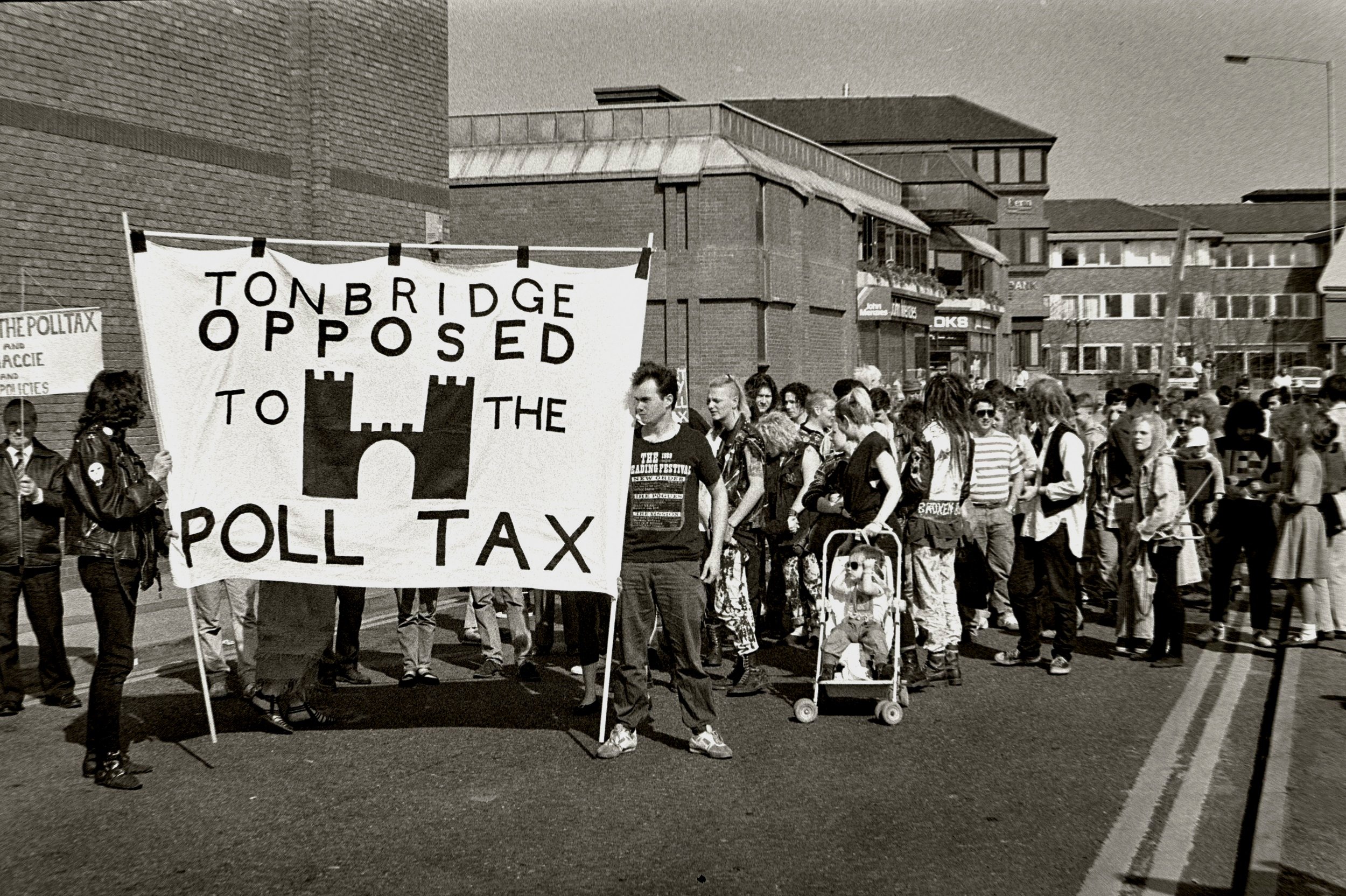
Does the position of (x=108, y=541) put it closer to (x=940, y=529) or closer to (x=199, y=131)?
(x=940, y=529)

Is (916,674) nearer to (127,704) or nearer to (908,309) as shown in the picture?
(127,704)

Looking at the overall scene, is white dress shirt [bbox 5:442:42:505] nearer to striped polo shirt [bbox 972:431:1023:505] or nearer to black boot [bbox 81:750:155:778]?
black boot [bbox 81:750:155:778]

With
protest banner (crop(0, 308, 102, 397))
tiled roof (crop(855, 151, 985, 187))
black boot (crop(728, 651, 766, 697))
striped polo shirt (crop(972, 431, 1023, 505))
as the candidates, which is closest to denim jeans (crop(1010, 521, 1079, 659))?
striped polo shirt (crop(972, 431, 1023, 505))

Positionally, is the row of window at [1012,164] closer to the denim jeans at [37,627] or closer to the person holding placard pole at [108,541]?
the denim jeans at [37,627]

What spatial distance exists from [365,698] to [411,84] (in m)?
11.9

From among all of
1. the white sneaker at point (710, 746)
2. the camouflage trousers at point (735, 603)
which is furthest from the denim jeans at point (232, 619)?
the camouflage trousers at point (735, 603)

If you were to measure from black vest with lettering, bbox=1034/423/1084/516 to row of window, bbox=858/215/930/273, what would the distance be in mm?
36678

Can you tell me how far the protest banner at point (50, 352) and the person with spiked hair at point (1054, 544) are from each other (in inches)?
244

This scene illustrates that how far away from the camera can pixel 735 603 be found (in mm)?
8641

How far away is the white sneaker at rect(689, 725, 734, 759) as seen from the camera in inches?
273

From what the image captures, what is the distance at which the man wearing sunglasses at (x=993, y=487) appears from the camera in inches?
394

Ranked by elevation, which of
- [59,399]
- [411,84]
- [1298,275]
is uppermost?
[1298,275]

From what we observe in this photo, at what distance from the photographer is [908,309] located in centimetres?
5078

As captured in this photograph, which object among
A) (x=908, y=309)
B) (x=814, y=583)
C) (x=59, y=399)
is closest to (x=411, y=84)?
(x=59, y=399)
